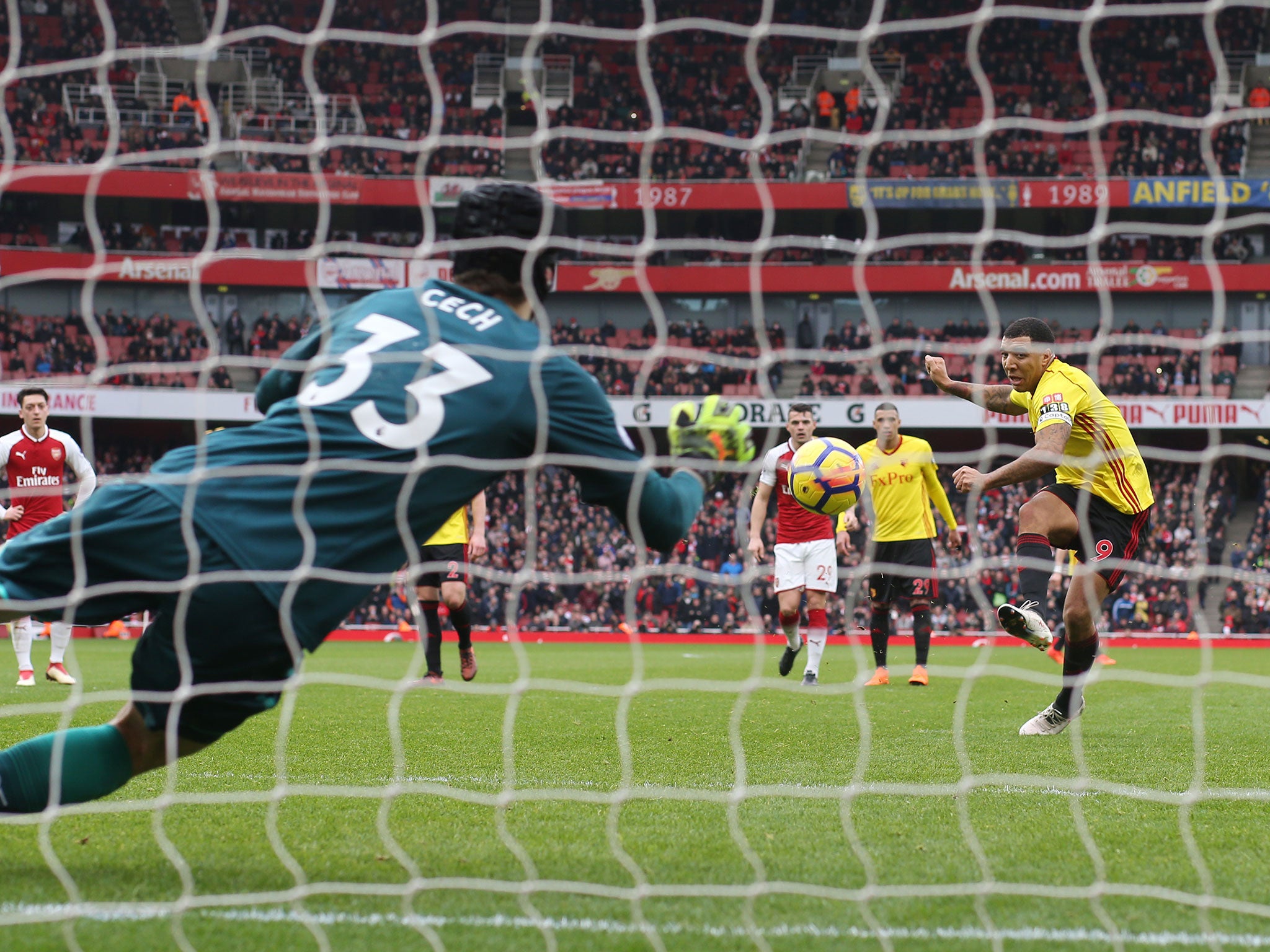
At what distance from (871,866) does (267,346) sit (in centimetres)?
2700

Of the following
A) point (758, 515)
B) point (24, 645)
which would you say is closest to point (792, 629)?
point (758, 515)

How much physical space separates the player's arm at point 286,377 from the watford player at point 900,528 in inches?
259

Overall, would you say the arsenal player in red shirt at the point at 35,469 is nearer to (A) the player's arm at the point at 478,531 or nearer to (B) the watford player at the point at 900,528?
(A) the player's arm at the point at 478,531

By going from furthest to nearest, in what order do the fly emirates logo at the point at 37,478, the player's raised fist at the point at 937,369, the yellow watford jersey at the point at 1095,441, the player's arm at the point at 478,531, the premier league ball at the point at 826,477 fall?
the player's arm at the point at 478,531 < the fly emirates logo at the point at 37,478 < the premier league ball at the point at 826,477 < the yellow watford jersey at the point at 1095,441 < the player's raised fist at the point at 937,369

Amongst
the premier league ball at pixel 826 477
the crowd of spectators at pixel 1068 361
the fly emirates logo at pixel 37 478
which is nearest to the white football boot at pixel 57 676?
the fly emirates logo at pixel 37 478

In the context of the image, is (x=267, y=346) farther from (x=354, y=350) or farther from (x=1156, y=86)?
(x=354, y=350)

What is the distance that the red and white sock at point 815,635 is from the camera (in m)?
9.55

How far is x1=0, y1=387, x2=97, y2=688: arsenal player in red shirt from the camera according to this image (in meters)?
8.37

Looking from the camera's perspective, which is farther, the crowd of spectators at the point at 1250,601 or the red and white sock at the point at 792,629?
the crowd of spectators at the point at 1250,601

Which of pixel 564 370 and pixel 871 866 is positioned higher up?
pixel 564 370

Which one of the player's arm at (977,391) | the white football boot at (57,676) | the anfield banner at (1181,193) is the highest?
the anfield banner at (1181,193)

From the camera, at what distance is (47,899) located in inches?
118

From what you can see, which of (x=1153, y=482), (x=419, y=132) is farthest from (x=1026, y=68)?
(x=419, y=132)

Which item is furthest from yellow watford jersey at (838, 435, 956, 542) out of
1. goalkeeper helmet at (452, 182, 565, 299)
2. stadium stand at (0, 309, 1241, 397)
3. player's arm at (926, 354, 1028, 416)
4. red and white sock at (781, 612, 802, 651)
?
stadium stand at (0, 309, 1241, 397)
